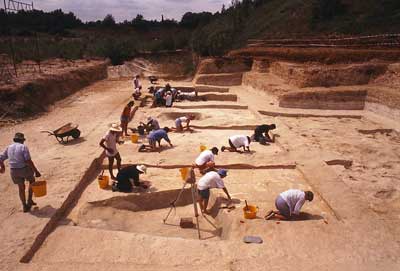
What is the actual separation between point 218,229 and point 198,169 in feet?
7.03

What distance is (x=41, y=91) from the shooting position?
645 inches

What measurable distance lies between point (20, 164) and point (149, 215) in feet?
8.30

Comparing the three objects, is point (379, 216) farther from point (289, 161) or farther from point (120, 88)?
point (120, 88)

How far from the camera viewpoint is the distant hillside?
25078 millimetres

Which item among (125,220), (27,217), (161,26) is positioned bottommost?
(125,220)

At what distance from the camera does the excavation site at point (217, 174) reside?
16.8 feet

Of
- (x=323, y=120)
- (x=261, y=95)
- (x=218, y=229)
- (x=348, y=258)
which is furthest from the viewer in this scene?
(x=261, y=95)

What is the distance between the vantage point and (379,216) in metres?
6.03

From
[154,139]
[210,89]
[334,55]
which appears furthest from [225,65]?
[154,139]

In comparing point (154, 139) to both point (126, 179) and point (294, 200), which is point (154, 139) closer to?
point (126, 179)

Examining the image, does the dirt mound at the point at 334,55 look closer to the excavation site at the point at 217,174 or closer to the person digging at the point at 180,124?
the excavation site at the point at 217,174

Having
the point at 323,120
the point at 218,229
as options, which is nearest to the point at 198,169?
the point at 218,229

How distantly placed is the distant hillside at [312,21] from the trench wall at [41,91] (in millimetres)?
11050

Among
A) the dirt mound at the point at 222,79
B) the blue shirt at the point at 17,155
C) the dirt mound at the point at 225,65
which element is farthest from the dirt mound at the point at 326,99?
the blue shirt at the point at 17,155
